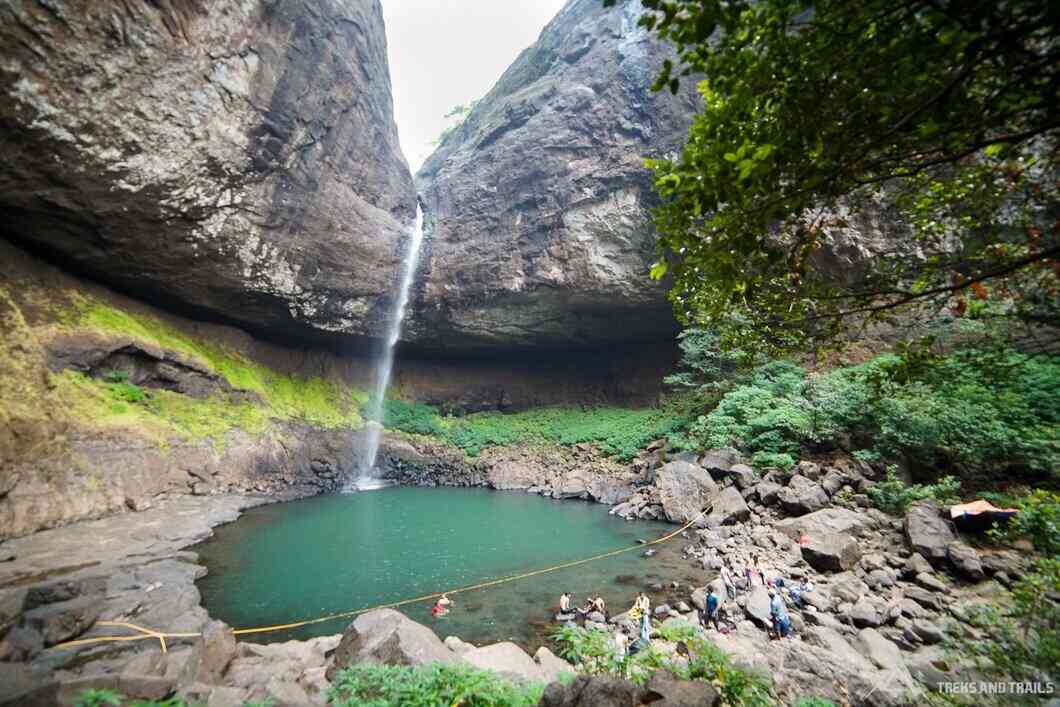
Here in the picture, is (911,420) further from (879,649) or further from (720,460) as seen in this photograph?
(879,649)

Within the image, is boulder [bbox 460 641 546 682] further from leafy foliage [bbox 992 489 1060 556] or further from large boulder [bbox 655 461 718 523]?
large boulder [bbox 655 461 718 523]

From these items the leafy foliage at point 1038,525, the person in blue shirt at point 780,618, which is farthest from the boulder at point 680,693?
the leafy foliage at point 1038,525

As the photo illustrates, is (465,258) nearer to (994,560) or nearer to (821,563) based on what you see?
(821,563)

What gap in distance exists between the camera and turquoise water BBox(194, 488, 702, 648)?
6.78 meters

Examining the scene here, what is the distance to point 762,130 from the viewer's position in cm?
223

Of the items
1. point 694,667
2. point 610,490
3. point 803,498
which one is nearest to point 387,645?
point 694,667

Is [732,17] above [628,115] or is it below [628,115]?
below

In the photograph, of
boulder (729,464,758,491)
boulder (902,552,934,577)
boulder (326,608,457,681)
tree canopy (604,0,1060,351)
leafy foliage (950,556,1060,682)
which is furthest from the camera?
boulder (729,464,758,491)

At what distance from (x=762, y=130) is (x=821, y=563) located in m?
7.78

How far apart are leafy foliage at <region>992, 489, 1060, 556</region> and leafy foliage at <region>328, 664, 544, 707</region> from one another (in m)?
7.16

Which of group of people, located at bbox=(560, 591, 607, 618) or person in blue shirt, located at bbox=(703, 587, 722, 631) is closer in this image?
person in blue shirt, located at bbox=(703, 587, 722, 631)

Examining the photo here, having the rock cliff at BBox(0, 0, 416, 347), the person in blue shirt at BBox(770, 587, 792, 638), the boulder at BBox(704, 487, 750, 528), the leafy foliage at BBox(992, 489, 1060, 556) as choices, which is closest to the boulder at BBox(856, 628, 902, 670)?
the person in blue shirt at BBox(770, 587, 792, 638)

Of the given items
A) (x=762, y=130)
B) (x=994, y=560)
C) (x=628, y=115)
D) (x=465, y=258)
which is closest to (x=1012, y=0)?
(x=762, y=130)

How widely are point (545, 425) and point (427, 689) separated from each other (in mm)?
18445
